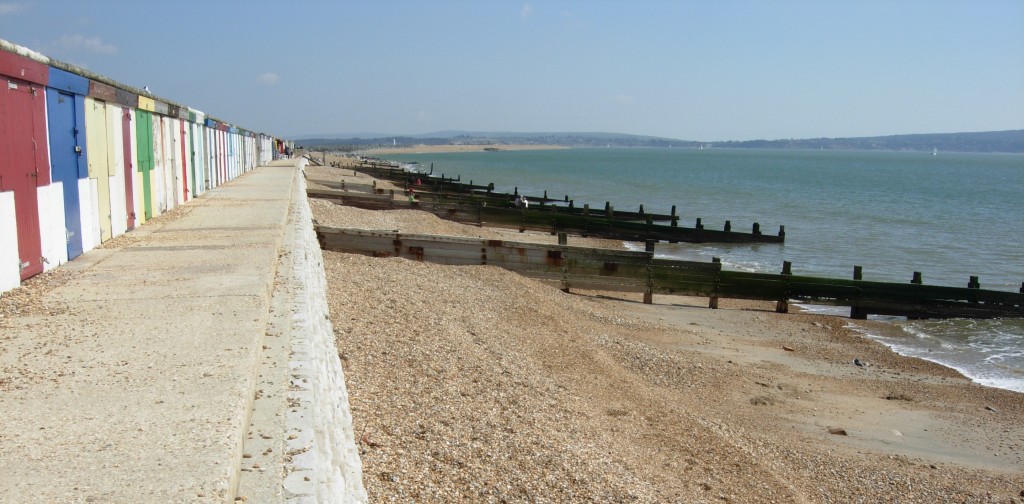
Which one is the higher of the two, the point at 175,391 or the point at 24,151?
the point at 24,151

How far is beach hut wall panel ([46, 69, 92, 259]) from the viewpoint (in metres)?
9.09

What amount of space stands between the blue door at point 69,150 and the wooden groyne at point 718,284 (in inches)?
323

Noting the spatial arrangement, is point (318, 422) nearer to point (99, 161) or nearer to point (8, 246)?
point (8, 246)

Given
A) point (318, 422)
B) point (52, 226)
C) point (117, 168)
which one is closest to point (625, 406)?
point (318, 422)

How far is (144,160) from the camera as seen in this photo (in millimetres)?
14102

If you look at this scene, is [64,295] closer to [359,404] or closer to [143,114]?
[359,404]

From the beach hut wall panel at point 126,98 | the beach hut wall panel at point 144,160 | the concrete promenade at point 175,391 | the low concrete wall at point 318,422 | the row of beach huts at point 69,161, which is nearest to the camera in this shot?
the concrete promenade at point 175,391

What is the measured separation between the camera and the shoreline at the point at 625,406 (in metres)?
6.54

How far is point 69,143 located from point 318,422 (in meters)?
7.08

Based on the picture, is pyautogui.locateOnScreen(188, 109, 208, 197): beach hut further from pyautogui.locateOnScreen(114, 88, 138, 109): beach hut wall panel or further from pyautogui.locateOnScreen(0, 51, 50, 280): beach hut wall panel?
pyautogui.locateOnScreen(0, 51, 50, 280): beach hut wall panel

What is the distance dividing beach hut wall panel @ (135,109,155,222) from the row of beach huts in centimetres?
2

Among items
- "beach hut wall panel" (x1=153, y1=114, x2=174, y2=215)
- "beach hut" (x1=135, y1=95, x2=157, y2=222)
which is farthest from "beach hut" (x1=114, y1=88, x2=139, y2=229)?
"beach hut wall panel" (x1=153, y1=114, x2=174, y2=215)

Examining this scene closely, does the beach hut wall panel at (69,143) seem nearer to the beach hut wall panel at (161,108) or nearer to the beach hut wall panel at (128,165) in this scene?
the beach hut wall panel at (128,165)

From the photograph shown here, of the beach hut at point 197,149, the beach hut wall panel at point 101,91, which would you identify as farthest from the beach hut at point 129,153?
the beach hut at point 197,149
